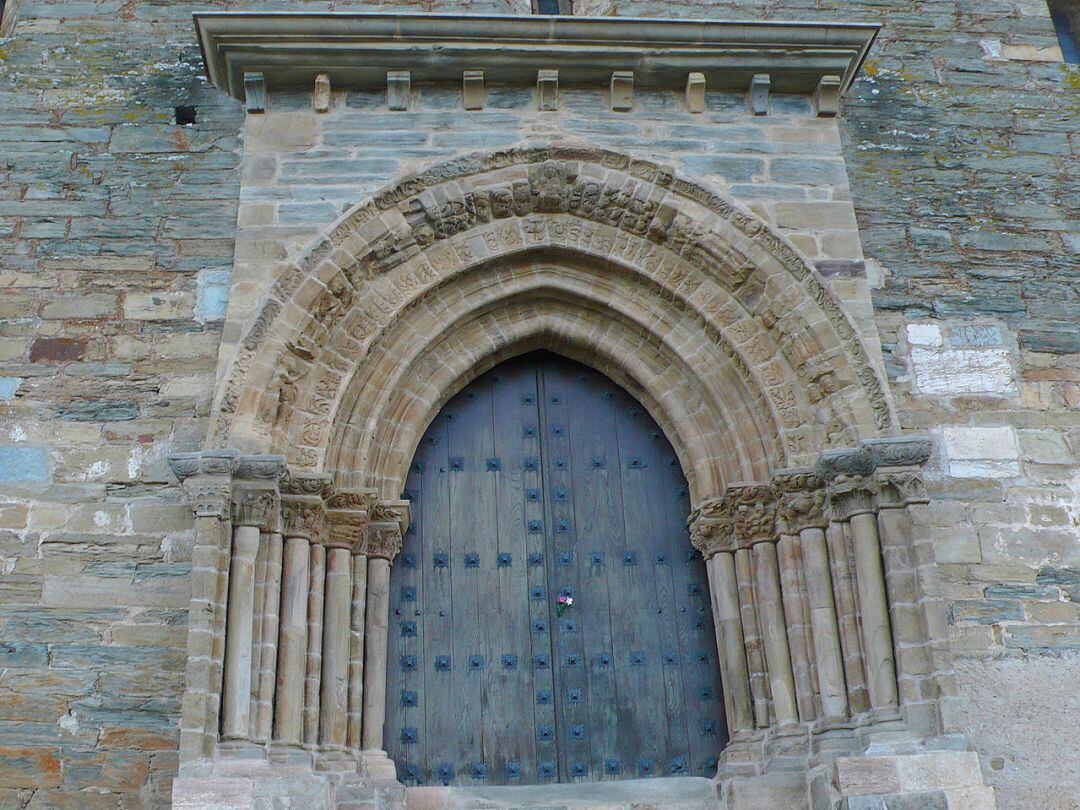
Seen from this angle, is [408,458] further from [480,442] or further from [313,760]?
[313,760]

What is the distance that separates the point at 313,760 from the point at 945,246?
4.50 meters

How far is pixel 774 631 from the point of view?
6.27 meters

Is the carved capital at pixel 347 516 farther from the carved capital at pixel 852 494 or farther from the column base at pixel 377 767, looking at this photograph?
the carved capital at pixel 852 494

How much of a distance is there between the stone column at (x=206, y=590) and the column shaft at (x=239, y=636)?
4 centimetres

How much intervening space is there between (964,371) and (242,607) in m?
4.04

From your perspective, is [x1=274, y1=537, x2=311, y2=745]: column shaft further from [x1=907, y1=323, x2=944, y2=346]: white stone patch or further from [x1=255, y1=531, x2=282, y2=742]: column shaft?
[x1=907, y1=323, x2=944, y2=346]: white stone patch

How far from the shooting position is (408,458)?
263 inches

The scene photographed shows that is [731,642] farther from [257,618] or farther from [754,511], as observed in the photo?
[257,618]

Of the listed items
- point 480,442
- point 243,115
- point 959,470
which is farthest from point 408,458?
point 959,470

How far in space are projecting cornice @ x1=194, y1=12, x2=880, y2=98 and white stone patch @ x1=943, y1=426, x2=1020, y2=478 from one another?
2.17 m

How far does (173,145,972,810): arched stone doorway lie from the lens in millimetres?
5832

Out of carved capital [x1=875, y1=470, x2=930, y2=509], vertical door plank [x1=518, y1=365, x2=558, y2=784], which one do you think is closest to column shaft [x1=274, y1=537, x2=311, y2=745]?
vertical door plank [x1=518, y1=365, x2=558, y2=784]

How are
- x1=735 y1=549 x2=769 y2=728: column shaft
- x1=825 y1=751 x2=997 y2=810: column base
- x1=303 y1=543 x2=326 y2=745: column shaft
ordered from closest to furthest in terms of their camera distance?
1. x1=825 y1=751 x2=997 y2=810: column base
2. x1=303 y1=543 x2=326 y2=745: column shaft
3. x1=735 y1=549 x2=769 y2=728: column shaft

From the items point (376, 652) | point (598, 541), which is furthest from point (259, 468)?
point (598, 541)
